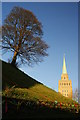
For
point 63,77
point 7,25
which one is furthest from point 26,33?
point 63,77

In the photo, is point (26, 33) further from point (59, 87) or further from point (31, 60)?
point (59, 87)

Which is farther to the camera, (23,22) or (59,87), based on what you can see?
(59,87)

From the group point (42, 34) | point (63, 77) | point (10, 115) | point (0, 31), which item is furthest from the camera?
point (63, 77)

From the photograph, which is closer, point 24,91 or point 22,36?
point 24,91

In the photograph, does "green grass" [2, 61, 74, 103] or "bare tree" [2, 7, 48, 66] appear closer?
"green grass" [2, 61, 74, 103]

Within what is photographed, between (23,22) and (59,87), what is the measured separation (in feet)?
362

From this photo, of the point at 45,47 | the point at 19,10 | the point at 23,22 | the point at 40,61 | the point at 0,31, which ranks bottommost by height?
the point at 40,61

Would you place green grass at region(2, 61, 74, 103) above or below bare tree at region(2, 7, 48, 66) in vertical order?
below

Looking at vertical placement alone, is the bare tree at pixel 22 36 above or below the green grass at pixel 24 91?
above

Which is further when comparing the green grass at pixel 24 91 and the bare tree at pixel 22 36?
the bare tree at pixel 22 36

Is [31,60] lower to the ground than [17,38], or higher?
lower

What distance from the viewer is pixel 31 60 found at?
66.3 ft

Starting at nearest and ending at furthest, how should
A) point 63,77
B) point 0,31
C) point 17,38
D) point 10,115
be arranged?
point 10,115
point 0,31
point 17,38
point 63,77

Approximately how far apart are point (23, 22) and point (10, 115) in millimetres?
16466
